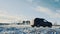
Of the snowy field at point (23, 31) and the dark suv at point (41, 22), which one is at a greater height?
the dark suv at point (41, 22)

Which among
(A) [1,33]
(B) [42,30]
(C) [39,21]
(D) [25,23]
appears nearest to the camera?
(A) [1,33]

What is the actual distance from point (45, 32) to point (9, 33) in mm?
1248

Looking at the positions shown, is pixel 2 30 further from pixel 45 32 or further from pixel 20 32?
pixel 45 32

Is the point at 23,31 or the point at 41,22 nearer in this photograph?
the point at 23,31

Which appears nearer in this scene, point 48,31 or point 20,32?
point 20,32

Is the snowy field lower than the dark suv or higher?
lower

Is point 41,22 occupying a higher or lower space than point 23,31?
higher

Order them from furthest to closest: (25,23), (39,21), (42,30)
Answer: (39,21) → (25,23) → (42,30)

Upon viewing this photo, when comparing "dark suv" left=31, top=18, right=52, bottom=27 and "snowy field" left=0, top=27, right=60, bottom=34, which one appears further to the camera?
"dark suv" left=31, top=18, right=52, bottom=27

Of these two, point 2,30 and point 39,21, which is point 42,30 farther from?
point 39,21

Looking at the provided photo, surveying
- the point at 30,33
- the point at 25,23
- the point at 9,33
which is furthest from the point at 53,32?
the point at 25,23

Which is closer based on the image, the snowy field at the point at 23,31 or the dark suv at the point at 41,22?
the snowy field at the point at 23,31

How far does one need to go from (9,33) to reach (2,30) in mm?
294

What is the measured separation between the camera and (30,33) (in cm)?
514
